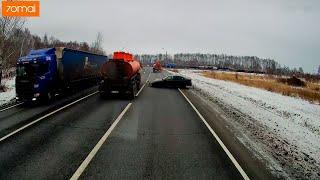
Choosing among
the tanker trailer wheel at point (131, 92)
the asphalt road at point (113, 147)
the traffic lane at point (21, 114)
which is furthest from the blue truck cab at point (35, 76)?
the tanker trailer wheel at point (131, 92)

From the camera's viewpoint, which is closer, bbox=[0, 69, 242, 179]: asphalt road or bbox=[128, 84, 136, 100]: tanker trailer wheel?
bbox=[0, 69, 242, 179]: asphalt road

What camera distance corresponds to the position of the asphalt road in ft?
29.8

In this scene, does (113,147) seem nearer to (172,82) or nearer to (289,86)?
(172,82)

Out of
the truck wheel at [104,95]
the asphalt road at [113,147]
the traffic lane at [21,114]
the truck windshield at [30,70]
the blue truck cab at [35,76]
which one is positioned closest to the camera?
the asphalt road at [113,147]

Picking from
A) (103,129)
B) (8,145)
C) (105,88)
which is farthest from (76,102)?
(8,145)

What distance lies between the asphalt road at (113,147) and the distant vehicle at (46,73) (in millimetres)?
2622

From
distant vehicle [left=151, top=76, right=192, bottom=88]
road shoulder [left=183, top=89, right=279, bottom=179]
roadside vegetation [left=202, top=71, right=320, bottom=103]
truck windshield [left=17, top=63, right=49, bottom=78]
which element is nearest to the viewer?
road shoulder [left=183, top=89, right=279, bottom=179]

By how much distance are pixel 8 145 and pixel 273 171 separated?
26.2ft

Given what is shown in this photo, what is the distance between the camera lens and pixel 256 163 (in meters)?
10.4

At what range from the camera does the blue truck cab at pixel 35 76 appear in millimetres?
20750

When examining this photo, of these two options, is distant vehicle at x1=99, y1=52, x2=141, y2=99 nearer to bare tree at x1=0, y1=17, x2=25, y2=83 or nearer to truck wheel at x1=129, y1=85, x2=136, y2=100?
truck wheel at x1=129, y1=85, x2=136, y2=100

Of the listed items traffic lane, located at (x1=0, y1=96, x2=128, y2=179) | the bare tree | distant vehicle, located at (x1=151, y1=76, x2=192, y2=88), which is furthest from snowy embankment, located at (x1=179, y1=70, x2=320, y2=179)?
the bare tree

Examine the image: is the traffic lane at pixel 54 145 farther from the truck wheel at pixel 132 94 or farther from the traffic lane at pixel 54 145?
the truck wheel at pixel 132 94

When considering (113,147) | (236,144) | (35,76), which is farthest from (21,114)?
(236,144)
